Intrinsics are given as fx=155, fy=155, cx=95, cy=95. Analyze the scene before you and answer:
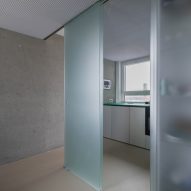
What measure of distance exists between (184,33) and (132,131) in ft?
9.26

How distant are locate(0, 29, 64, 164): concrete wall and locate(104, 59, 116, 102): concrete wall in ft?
5.25

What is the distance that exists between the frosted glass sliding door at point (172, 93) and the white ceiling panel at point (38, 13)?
1.01m

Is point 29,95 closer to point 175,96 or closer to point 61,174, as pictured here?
point 61,174

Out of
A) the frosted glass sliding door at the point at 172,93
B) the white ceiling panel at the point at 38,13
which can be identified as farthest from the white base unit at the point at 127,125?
the white ceiling panel at the point at 38,13

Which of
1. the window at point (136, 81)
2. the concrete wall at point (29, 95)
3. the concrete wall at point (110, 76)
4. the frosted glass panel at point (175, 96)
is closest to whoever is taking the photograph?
the frosted glass panel at point (175, 96)

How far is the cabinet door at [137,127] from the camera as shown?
3.45m

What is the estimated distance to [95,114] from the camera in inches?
76.4

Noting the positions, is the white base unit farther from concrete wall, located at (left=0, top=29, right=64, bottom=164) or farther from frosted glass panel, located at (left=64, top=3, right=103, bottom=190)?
frosted glass panel, located at (left=64, top=3, right=103, bottom=190)

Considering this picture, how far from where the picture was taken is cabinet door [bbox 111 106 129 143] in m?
3.83

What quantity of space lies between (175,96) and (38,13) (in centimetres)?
204

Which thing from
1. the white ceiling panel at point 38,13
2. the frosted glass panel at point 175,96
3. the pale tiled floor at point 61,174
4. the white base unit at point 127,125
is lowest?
the pale tiled floor at point 61,174

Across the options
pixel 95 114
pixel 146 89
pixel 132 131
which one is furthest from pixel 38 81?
pixel 146 89

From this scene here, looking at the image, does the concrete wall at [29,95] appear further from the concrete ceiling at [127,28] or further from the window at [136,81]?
the window at [136,81]

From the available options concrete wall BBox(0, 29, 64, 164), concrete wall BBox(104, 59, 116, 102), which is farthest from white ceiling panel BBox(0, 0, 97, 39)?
concrete wall BBox(104, 59, 116, 102)
